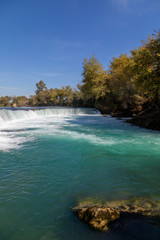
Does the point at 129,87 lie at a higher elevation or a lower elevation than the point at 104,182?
higher

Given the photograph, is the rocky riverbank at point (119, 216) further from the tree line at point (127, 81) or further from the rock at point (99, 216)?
the tree line at point (127, 81)

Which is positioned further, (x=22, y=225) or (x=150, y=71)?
(x=150, y=71)

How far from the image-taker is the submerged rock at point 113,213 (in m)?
2.86

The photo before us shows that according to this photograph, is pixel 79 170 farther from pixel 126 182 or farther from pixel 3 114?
pixel 3 114

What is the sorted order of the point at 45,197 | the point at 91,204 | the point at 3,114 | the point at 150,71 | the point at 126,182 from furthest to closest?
1. the point at 3,114
2. the point at 150,71
3. the point at 126,182
4. the point at 45,197
5. the point at 91,204

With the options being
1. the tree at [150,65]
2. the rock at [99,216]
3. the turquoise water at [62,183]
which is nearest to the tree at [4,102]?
the tree at [150,65]

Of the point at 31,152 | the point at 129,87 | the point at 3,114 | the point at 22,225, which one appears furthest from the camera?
the point at 129,87

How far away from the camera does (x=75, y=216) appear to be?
126 inches

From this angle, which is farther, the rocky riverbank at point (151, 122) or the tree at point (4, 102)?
the tree at point (4, 102)

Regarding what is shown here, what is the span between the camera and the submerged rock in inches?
113

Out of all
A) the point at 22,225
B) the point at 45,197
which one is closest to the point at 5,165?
the point at 45,197

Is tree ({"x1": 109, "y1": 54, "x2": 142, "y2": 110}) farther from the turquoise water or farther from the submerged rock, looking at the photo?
the submerged rock

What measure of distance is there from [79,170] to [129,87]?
2497 centimetres

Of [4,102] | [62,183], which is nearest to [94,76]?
[62,183]
